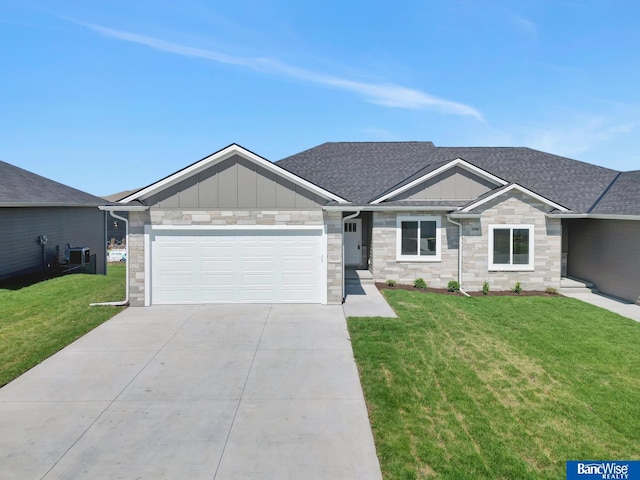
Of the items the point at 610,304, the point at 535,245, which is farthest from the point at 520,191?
the point at 610,304

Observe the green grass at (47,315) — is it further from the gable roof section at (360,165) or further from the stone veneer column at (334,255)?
the gable roof section at (360,165)

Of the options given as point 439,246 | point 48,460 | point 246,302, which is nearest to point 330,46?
point 439,246

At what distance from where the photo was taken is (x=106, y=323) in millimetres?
10523

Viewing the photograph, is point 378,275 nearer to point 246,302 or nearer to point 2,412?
point 246,302

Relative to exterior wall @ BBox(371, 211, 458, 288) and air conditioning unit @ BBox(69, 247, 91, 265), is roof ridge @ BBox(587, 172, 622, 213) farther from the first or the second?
air conditioning unit @ BBox(69, 247, 91, 265)

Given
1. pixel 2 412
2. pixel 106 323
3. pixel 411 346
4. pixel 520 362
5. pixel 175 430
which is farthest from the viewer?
pixel 106 323

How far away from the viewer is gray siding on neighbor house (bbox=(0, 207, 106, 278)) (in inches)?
623

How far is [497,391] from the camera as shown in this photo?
651 centimetres

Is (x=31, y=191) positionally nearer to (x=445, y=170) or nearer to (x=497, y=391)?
(x=445, y=170)

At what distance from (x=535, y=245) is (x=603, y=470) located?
37.8ft

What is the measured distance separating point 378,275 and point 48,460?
12.0 metres

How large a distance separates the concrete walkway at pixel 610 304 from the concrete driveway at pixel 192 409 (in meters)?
8.57

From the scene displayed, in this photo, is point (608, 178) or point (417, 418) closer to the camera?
point (417, 418)

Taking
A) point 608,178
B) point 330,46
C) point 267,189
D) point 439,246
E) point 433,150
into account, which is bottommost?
point 439,246
